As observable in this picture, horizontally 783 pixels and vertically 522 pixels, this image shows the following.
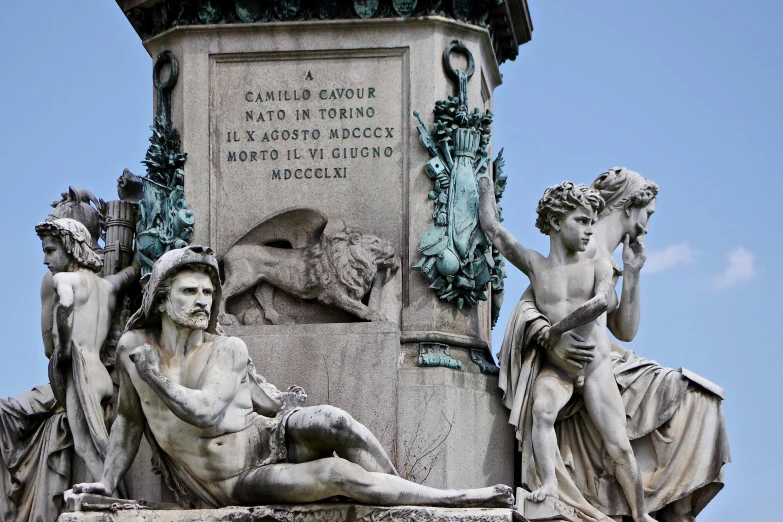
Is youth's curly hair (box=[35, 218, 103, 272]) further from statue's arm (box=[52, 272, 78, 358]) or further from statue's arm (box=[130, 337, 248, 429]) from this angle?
statue's arm (box=[130, 337, 248, 429])

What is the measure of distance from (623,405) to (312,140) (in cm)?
353

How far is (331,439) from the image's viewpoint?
14516 millimetres

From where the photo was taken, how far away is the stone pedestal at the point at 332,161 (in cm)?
1703

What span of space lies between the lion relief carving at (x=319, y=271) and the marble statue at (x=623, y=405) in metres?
1.03

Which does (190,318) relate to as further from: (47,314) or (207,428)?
(47,314)

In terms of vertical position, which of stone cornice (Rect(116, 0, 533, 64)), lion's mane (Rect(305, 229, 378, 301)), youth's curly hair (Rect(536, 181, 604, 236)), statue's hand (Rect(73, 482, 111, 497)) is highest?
stone cornice (Rect(116, 0, 533, 64))

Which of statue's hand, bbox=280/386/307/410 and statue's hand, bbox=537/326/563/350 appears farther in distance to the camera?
statue's hand, bbox=537/326/563/350

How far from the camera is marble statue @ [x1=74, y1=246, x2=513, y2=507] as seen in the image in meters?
14.5

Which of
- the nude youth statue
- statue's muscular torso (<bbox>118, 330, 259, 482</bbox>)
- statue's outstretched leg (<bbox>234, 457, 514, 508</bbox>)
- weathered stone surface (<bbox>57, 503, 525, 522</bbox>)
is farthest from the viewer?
the nude youth statue

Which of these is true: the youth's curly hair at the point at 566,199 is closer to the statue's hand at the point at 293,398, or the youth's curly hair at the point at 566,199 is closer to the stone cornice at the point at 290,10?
the stone cornice at the point at 290,10

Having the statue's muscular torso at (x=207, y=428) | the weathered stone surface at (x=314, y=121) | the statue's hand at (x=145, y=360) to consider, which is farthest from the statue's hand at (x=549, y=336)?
the statue's hand at (x=145, y=360)

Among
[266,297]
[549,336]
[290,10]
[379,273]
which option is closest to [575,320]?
[549,336]

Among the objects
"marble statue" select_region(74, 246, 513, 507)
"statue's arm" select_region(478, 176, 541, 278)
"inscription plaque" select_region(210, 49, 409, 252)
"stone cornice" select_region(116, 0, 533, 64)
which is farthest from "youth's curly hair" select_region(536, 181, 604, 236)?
"marble statue" select_region(74, 246, 513, 507)

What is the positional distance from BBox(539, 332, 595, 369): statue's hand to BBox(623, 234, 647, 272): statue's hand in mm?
1137
